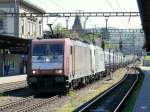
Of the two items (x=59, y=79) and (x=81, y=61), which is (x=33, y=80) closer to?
(x=59, y=79)

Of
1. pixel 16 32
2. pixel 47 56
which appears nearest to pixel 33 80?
pixel 47 56

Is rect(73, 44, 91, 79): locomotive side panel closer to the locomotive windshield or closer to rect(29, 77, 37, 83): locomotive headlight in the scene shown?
the locomotive windshield

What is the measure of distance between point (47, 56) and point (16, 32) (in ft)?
157

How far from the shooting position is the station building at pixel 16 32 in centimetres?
5331

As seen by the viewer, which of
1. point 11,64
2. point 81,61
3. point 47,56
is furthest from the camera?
point 11,64

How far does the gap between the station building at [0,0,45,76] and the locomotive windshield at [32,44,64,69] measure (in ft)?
68.6

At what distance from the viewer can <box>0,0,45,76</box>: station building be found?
2099 inches

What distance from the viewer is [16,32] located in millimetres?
71875

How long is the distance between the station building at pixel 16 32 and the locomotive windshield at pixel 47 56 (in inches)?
824

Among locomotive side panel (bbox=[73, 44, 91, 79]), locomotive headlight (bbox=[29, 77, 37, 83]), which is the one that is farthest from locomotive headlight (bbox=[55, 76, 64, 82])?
locomotive side panel (bbox=[73, 44, 91, 79])

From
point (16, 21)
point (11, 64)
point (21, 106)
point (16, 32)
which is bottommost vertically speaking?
point (21, 106)

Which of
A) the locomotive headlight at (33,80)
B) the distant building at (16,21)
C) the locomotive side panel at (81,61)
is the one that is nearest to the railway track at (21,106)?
the locomotive headlight at (33,80)

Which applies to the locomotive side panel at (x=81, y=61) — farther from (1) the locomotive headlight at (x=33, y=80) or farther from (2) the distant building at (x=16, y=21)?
(2) the distant building at (x=16, y=21)

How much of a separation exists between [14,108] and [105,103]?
5174 mm
